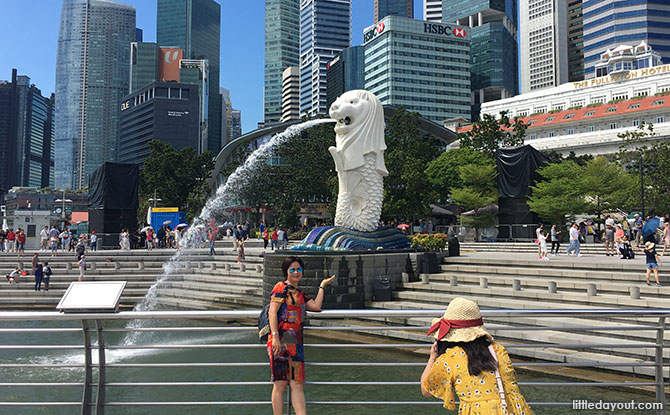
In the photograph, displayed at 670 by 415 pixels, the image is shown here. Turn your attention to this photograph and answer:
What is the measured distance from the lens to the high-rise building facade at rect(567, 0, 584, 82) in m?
137

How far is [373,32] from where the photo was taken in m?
109

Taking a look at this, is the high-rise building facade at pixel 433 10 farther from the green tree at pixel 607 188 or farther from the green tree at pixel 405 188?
the green tree at pixel 607 188

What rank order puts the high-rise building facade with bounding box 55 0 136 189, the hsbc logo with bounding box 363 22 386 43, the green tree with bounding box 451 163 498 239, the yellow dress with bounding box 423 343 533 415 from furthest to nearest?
the high-rise building facade with bounding box 55 0 136 189
the hsbc logo with bounding box 363 22 386 43
the green tree with bounding box 451 163 498 239
the yellow dress with bounding box 423 343 533 415

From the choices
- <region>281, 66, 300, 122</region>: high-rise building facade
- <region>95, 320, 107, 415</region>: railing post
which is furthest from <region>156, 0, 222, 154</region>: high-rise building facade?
<region>95, 320, 107, 415</region>: railing post

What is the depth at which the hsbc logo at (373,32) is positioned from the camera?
4097 inches

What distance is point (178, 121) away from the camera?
121 meters

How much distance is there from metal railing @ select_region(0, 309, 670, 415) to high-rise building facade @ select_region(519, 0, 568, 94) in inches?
5390

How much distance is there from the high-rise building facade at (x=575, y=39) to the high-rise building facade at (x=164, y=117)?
102937mm

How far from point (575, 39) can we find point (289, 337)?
517 feet

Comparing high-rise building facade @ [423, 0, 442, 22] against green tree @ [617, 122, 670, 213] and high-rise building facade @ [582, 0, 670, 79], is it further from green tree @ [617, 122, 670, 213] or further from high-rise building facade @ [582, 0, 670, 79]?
green tree @ [617, 122, 670, 213]

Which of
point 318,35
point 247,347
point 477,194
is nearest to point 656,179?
point 477,194

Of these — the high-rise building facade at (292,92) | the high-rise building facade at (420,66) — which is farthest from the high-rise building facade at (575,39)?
the high-rise building facade at (292,92)

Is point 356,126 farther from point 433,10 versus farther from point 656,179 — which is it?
point 433,10

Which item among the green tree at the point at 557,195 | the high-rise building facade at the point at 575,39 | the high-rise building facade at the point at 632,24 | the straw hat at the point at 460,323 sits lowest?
the straw hat at the point at 460,323
